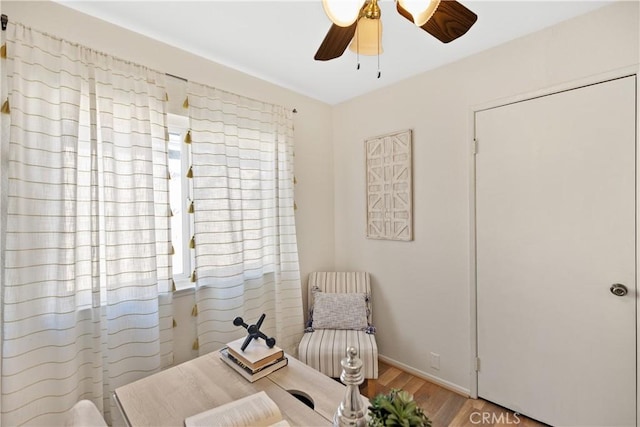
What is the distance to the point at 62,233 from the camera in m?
1.42

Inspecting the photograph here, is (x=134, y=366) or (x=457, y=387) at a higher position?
(x=134, y=366)

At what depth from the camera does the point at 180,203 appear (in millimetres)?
1979

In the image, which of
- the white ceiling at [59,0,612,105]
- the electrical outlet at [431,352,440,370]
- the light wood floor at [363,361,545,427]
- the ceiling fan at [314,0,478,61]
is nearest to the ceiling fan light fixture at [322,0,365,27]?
the ceiling fan at [314,0,478,61]

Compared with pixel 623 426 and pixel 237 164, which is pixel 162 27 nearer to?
pixel 237 164

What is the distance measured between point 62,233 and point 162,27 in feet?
4.31

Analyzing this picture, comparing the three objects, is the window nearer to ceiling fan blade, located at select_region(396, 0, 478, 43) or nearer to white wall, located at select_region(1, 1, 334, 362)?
white wall, located at select_region(1, 1, 334, 362)

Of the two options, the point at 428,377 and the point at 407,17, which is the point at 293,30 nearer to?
the point at 407,17

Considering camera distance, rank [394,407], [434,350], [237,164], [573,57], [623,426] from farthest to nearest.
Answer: [434,350], [237,164], [573,57], [623,426], [394,407]

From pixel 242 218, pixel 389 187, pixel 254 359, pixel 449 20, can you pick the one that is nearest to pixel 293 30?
pixel 449 20

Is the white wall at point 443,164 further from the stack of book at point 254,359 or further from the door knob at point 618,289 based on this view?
the stack of book at point 254,359

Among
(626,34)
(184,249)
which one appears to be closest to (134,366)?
(184,249)

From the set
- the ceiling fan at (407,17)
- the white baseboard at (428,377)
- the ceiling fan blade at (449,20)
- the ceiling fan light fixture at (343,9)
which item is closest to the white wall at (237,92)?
the white baseboard at (428,377)

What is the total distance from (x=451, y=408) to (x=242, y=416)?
173 centimetres

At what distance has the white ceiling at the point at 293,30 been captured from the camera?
155cm
